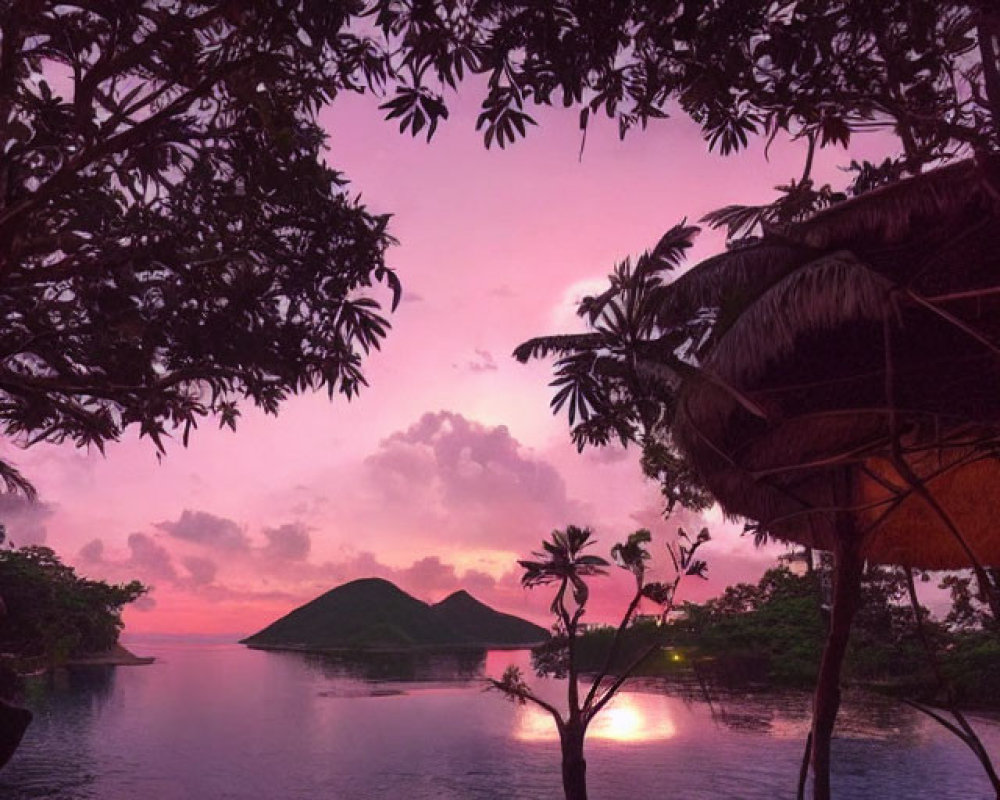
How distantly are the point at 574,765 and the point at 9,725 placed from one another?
1085cm

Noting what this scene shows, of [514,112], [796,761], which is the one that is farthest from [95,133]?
[796,761]

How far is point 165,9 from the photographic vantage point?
676cm

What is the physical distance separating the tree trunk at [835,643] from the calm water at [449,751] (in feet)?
67.2

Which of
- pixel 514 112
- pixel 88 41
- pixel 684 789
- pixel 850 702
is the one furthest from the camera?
pixel 850 702

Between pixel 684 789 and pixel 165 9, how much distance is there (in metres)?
29.9

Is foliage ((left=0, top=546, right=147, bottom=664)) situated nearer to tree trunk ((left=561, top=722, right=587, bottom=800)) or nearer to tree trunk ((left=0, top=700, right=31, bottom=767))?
tree trunk ((left=0, top=700, right=31, bottom=767))

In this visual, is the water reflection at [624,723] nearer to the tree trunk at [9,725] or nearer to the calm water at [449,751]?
the calm water at [449,751]

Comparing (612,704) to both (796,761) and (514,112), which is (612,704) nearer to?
(796,761)

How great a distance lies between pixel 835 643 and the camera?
827 cm

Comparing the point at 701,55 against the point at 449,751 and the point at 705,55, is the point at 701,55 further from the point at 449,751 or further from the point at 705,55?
the point at 449,751

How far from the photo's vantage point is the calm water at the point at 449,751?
2973 centimetres

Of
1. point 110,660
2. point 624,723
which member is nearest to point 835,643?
point 624,723

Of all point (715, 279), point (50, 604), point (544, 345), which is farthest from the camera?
point (50, 604)

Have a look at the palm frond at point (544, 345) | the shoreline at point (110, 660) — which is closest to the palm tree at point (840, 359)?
the palm frond at point (544, 345)
